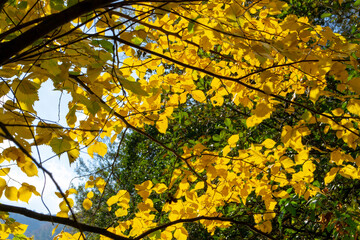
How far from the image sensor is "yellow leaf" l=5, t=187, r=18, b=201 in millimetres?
1290

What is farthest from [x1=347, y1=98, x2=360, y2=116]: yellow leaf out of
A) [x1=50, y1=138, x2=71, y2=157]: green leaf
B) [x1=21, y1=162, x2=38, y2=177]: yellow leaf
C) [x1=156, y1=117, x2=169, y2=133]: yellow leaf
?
[x1=21, y1=162, x2=38, y2=177]: yellow leaf

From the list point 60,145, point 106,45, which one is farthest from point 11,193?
point 106,45

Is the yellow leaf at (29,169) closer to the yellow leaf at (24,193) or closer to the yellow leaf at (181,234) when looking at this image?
the yellow leaf at (24,193)

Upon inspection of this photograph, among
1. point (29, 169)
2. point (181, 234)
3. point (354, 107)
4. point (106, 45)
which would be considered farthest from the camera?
point (181, 234)

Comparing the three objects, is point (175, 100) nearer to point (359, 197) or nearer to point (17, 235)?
point (17, 235)

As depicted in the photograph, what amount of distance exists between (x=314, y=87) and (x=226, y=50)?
0.63m

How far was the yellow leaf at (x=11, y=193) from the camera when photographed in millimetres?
1290

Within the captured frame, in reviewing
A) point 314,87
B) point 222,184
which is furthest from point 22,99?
point 222,184

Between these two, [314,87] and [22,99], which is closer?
[22,99]

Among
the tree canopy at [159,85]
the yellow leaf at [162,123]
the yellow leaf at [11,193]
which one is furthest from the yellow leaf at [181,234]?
the yellow leaf at [11,193]

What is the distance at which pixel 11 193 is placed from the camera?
1297mm

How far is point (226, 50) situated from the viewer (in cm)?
180

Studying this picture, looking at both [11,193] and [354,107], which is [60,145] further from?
[354,107]

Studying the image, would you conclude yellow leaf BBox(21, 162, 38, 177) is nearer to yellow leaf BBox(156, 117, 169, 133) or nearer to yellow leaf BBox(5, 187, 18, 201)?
yellow leaf BBox(5, 187, 18, 201)
